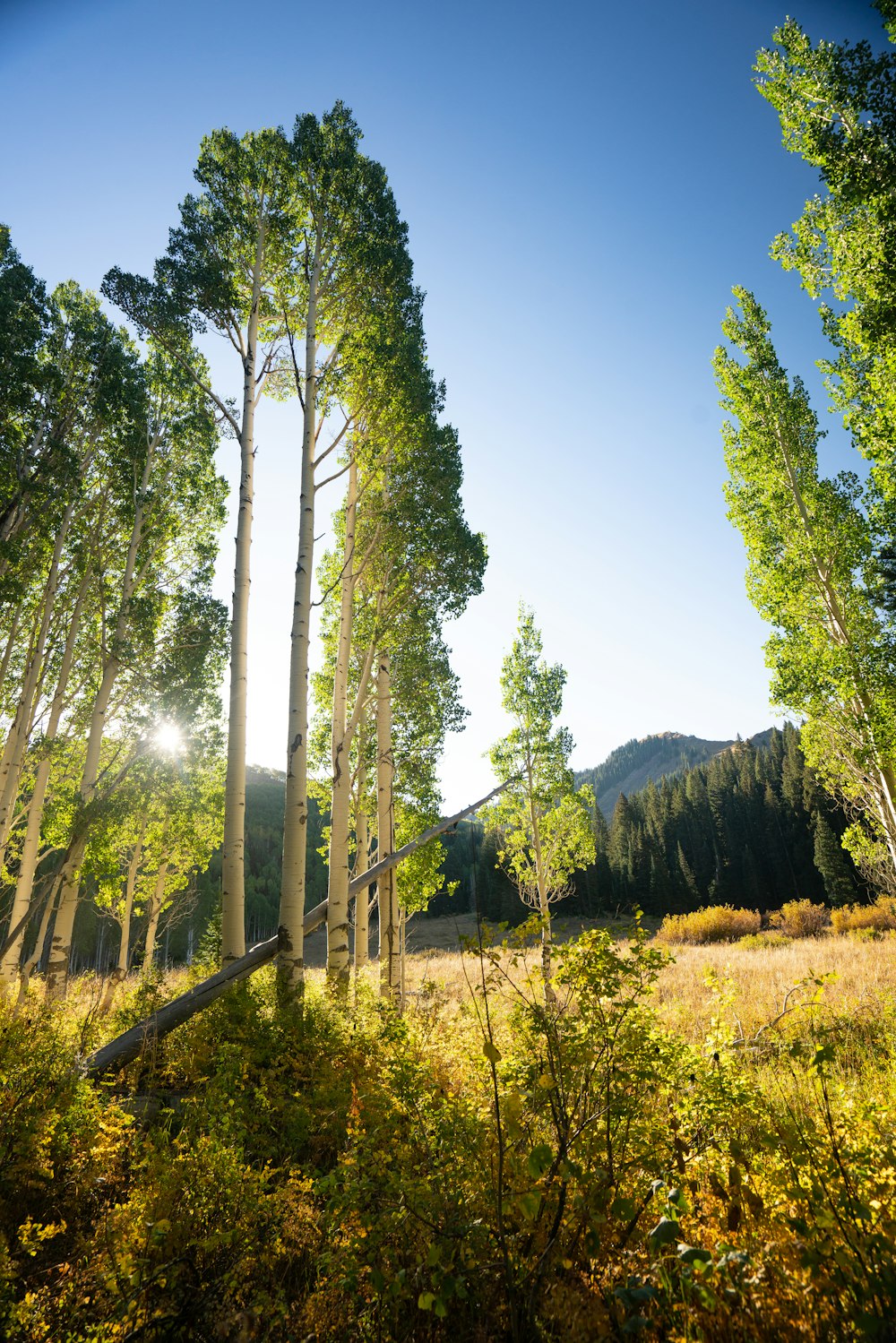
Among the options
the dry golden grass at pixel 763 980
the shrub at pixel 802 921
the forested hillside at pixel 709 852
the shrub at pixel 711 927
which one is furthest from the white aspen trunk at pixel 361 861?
→ the forested hillside at pixel 709 852

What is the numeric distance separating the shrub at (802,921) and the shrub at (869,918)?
4.28ft

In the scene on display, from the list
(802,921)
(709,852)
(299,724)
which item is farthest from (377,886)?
(709,852)

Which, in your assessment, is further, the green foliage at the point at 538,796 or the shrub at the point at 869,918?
the shrub at the point at 869,918

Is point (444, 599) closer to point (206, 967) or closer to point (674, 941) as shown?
point (206, 967)

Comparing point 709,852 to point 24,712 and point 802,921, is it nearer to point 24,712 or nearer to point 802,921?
point 802,921

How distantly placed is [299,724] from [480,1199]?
5.71 meters

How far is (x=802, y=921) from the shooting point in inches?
1146

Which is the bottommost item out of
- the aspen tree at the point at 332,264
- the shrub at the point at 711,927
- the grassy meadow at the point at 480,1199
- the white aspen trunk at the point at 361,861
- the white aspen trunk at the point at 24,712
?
the shrub at the point at 711,927

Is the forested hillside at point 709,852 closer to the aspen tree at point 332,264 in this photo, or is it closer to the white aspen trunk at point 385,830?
the white aspen trunk at point 385,830

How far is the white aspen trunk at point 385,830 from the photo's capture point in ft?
31.7

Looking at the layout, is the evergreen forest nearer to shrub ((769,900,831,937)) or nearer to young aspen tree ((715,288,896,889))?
young aspen tree ((715,288,896,889))

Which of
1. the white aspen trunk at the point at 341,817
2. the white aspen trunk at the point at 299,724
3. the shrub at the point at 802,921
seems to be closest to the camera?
the white aspen trunk at the point at 299,724

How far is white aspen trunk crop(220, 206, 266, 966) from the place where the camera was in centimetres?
718

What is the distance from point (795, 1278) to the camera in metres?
2.25
